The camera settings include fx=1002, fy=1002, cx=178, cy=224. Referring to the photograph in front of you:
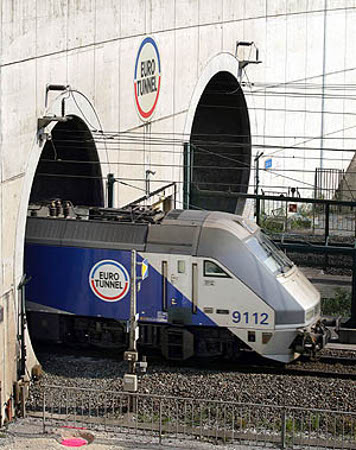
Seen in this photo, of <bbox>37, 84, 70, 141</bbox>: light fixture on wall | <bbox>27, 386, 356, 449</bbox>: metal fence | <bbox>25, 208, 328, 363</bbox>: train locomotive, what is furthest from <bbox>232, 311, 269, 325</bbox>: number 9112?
<bbox>37, 84, 70, 141</bbox>: light fixture on wall

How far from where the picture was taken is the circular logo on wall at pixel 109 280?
21109mm

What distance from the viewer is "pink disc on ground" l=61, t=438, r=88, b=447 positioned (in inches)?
691

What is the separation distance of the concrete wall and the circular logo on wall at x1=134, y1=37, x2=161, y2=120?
14.7 inches

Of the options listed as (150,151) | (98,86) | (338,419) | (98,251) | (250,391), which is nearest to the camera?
(338,419)

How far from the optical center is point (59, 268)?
70.7ft

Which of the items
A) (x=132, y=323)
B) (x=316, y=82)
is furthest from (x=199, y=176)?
(x=132, y=323)

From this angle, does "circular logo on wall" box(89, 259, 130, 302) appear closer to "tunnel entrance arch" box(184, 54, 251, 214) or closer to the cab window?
the cab window

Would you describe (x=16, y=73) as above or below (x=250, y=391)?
above

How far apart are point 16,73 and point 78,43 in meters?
3.81

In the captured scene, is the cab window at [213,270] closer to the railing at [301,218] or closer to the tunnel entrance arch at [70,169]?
the tunnel entrance arch at [70,169]

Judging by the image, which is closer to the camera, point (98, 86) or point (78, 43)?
point (78, 43)

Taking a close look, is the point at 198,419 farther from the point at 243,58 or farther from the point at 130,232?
the point at 243,58

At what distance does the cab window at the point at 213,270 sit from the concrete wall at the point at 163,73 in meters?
3.86

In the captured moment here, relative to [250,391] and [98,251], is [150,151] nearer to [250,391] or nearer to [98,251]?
[98,251]
